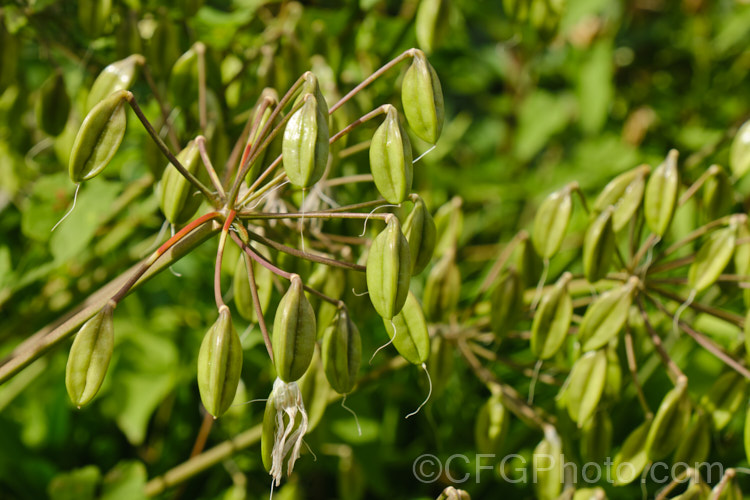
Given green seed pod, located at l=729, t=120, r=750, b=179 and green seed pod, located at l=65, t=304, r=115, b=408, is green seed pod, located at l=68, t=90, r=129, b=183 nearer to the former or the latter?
green seed pod, located at l=65, t=304, r=115, b=408

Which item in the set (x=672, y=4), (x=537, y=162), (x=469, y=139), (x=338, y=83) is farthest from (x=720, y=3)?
(x=338, y=83)

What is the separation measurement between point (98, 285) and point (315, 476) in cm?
59

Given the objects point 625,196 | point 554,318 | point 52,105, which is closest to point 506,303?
point 554,318

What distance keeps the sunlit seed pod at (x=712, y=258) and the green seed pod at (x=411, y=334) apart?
14.4 inches

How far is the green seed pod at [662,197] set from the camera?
2.80 feet

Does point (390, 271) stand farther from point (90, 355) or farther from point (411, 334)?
point (90, 355)

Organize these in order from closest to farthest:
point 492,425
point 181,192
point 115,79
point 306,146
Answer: point 306,146, point 181,192, point 115,79, point 492,425

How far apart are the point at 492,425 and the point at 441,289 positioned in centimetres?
18

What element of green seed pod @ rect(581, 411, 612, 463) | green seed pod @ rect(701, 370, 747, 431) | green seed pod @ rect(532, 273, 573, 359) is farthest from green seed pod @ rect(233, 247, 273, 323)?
green seed pod @ rect(701, 370, 747, 431)

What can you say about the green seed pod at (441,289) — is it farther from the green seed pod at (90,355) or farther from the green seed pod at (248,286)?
the green seed pod at (90,355)

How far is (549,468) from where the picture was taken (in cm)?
89

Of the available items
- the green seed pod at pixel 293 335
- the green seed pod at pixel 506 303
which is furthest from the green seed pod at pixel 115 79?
the green seed pod at pixel 506 303

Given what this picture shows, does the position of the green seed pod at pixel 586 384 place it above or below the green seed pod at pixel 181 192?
below

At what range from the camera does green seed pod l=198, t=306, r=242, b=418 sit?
64 centimetres
